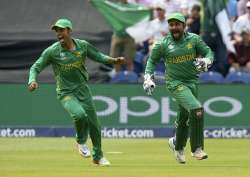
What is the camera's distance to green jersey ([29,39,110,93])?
1363 centimetres

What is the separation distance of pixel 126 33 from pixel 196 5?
5.28 feet

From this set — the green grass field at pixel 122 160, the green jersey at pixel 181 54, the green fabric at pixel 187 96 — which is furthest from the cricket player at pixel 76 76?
the green fabric at pixel 187 96

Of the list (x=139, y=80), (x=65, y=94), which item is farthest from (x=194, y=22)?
(x=65, y=94)

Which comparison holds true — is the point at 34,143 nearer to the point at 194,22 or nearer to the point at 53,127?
the point at 53,127

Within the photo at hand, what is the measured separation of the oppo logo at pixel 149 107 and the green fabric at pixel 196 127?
24.7 ft

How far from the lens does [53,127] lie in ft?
68.1

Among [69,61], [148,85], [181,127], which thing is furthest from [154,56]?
[69,61]

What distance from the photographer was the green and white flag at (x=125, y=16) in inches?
832

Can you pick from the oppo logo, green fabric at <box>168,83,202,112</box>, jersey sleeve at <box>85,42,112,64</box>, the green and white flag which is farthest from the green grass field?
the green and white flag

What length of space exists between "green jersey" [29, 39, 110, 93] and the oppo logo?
23.1ft

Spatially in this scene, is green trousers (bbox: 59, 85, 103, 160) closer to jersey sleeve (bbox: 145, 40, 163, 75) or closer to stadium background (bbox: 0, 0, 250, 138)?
jersey sleeve (bbox: 145, 40, 163, 75)

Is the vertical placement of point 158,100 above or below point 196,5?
below

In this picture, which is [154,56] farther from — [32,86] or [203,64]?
[32,86]

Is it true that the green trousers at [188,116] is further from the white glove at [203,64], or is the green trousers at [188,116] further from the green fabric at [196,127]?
the white glove at [203,64]
